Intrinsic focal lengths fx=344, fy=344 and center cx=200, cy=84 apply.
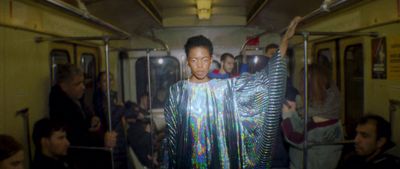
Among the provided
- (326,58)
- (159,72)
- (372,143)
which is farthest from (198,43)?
(159,72)

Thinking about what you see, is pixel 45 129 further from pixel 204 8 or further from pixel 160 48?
pixel 204 8

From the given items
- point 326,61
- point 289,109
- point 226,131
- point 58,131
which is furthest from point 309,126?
Answer: point 58,131

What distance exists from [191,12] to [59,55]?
132 inches

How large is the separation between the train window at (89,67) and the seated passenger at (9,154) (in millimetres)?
2295

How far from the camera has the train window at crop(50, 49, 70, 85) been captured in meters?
3.16

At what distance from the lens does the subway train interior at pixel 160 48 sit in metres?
2.52

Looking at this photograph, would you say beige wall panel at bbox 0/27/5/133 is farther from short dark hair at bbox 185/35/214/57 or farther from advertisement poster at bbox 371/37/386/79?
advertisement poster at bbox 371/37/386/79

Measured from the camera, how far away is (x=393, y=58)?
2.65 metres

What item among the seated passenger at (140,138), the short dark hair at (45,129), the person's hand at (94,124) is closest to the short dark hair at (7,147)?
the short dark hair at (45,129)

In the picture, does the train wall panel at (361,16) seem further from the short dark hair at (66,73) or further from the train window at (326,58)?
the short dark hair at (66,73)

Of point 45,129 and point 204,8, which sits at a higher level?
point 204,8

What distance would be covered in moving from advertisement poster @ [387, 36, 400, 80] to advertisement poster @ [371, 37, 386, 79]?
0.08 m

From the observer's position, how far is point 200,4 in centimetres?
527

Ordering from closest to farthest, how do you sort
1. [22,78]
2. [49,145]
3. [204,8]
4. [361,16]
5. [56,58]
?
[49,145] → [22,78] → [361,16] → [56,58] → [204,8]
